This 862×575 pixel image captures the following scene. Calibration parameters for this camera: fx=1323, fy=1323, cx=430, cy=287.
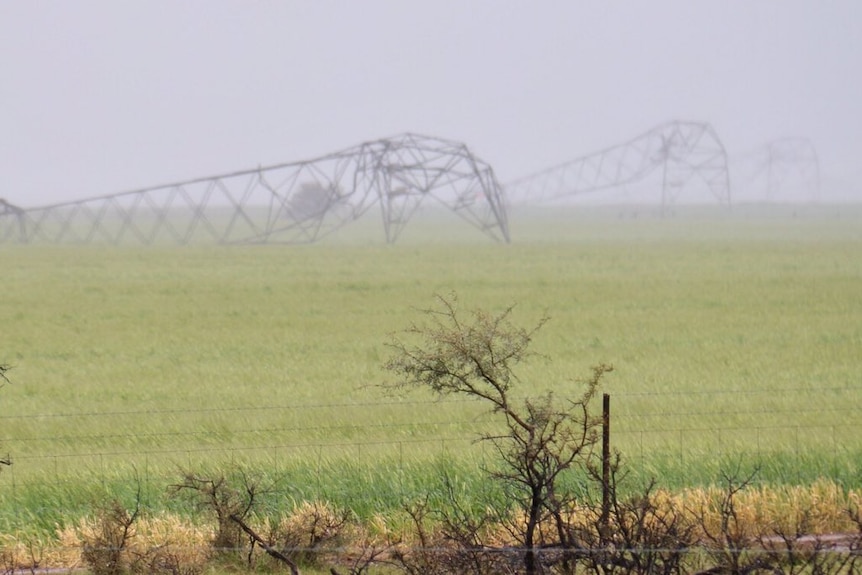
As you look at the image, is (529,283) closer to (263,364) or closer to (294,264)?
(294,264)

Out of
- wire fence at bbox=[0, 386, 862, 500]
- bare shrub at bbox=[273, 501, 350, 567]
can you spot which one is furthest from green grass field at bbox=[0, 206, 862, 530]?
bare shrub at bbox=[273, 501, 350, 567]

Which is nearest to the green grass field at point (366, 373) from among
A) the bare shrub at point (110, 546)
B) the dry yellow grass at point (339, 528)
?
the dry yellow grass at point (339, 528)

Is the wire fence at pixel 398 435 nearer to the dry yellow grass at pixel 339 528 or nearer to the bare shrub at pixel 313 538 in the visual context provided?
the dry yellow grass at pixel 339 528

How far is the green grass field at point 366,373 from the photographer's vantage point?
11.1 metres

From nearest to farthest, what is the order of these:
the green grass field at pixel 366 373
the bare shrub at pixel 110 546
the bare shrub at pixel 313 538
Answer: the bare shrub at pixel 110 546 < the bare shrub at pixel 313 538 < the green grass field at pixel 366 373

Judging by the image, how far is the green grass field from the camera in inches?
438

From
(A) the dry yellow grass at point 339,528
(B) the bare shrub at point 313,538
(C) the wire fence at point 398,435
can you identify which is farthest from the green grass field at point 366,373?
(B) the bare shrub at point 313,538

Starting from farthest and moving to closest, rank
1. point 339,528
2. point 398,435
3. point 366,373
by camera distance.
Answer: point 366,373, point 398,435, point 339,528

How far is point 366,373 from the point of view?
751 inches

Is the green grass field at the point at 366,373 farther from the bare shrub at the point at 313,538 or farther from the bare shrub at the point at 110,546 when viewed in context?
the bare shrub at the point at 110,546

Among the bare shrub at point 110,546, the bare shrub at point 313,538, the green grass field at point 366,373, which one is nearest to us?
the bare shrub at point 110,546

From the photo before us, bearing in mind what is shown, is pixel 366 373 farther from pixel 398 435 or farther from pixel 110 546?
pixel 110 546

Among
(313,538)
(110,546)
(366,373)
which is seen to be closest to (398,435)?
(313,538)

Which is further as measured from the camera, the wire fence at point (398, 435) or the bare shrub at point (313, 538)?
the wire fence at point (398, 435)
